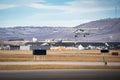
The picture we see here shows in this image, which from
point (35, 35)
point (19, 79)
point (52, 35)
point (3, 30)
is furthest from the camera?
point (35, 35)

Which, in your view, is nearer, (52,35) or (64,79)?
(64,79)

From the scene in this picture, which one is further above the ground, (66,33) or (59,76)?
(66,33)

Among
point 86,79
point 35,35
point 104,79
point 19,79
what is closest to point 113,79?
point 104,79

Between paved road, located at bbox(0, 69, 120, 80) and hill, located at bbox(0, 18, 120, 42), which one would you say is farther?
hill, located at bbox(0, 18, 120, 42)

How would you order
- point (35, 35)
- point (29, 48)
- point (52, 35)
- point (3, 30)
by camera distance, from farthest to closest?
point (35, 35), point (52, 35), point (3, 30), point (29, 48)

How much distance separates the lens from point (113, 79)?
1527cm

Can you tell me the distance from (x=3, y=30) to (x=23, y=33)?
21.5m

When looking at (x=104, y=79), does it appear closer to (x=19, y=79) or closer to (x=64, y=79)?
(x=64, y=79)

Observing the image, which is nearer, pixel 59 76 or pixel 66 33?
pixel 59 76

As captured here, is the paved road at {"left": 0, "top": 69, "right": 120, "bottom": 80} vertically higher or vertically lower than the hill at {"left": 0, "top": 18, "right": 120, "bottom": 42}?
lower

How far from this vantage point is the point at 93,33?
167750mm

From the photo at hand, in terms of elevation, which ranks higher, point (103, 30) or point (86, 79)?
point (103, 30)

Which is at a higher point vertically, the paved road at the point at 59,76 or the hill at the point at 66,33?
the hill at the point at 66,33

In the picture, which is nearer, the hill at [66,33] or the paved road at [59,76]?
the paved road at [59,76]
